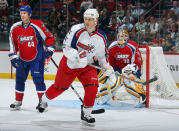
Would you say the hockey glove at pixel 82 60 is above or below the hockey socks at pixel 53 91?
above

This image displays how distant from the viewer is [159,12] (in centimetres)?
761

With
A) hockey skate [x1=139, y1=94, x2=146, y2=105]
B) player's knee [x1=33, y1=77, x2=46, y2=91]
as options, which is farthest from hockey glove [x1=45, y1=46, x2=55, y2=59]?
hockey skate [x1=139, y1=94, x2=146, y2=105]

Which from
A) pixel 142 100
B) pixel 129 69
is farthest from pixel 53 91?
pixel 142 100

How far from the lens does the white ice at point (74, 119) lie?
Answer: 140 inches

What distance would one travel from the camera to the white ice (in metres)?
3.57

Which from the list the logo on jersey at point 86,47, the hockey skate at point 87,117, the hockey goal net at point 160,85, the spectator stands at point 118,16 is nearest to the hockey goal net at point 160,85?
the hockey goal net at point 160,85

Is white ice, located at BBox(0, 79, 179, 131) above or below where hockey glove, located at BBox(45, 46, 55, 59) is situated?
below

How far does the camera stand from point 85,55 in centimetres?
362

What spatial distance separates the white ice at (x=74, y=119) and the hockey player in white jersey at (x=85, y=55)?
0.25m

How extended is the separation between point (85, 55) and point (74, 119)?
30.3 inches

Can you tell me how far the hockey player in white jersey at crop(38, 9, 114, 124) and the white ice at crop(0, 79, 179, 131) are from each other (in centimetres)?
25

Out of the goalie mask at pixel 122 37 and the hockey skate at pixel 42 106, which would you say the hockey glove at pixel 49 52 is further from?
the goalie mask at pixel 122 37

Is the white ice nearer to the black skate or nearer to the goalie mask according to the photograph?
the black skate

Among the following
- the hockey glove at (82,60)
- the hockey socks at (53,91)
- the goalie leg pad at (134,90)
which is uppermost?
the hockey glove at (82,60)
